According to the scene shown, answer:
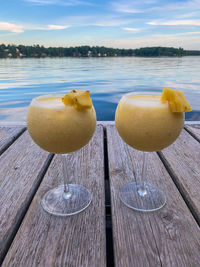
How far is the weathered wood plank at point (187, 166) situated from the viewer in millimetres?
812

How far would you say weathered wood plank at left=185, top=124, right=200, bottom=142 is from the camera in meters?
1.36

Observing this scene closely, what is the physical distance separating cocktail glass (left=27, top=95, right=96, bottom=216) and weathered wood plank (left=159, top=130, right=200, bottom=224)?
0.38m

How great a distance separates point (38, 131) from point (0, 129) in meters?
0.88

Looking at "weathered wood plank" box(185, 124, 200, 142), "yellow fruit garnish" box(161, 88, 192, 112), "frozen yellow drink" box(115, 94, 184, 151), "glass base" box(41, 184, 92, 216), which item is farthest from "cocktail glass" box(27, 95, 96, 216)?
"weathered wood plank" box(185, 124, 200, 142)

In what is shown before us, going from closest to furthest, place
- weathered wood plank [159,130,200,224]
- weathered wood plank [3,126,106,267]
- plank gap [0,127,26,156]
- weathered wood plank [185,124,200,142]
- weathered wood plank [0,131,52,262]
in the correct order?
weathered wood plank [3,126,106,267], weathered wood plank [0,131,52,262], weathered wood plank [159,130,200,224], plank gap [0,127,26,156], weathered wood plank [185,124,200,142]

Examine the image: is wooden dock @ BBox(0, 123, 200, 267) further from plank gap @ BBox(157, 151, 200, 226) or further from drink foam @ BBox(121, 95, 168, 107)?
drink foam @ BBox(121, 95, 168, 107)

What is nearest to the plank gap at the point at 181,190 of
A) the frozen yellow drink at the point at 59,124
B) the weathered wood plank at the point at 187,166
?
the weathered wood plank at the point at 187,166

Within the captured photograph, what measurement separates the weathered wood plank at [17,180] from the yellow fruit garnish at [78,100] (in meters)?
0.39

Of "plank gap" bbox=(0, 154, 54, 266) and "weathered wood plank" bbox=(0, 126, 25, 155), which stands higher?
"plank gap" bbox=(0, 154, 54, 266)

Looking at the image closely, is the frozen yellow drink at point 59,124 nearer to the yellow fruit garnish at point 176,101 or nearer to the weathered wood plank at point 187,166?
the yellow fruit garnish at point 176,101

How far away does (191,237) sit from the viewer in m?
0.64

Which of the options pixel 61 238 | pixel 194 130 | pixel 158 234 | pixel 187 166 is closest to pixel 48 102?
pixel 61 238

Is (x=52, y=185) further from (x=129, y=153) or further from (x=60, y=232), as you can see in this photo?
(x=129, y=153)

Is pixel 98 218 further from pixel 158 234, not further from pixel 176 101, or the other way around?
pixel 176 101
